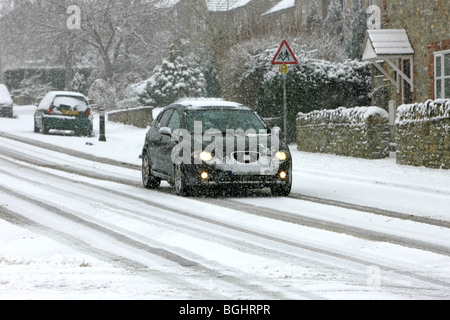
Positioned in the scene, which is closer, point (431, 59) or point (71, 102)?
point (431, 59)

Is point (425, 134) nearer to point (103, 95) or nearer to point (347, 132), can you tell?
point (347, 132)

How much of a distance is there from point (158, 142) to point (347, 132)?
24.8 feet

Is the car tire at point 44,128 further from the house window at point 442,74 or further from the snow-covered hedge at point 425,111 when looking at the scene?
the snow-covered hedge at point 425,111

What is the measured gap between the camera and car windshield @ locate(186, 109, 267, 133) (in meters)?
14.6

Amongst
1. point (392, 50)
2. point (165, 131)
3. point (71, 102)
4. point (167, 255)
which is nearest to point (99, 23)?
point (71, 102)

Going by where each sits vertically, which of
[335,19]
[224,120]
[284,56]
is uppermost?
[335,19]

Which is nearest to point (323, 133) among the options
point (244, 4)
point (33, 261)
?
point (33, 261)

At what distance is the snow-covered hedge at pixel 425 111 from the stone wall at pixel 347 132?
151 centimetres

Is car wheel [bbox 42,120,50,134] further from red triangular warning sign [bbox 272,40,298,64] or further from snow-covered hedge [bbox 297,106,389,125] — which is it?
red triangular warning sign [bbox 272,40,298,64]

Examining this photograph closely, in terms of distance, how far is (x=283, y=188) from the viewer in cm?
1398

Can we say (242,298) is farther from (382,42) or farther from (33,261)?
(382,42)

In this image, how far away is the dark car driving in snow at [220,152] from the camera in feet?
44.8

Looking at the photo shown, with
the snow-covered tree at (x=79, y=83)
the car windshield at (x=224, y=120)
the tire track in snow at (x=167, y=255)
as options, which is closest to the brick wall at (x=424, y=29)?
the car windshield at (x=224, y=120)

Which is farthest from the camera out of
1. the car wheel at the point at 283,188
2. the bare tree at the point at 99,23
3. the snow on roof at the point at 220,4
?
the snow on roof at the point at 220,4
